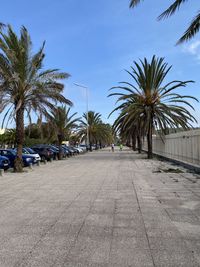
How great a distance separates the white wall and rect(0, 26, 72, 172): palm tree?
28.7ft

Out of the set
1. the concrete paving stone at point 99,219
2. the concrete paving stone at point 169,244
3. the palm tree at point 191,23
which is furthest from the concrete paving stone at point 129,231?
the palm tree at point 191,23

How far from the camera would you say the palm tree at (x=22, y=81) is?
62.6ft

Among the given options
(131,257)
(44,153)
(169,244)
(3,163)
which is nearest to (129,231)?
(169,244)

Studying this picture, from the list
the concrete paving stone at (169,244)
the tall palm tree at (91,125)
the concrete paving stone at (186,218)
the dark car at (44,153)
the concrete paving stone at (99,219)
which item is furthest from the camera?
the tall palm tree at (91,125)

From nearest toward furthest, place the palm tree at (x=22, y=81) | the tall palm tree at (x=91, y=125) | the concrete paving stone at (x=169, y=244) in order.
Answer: the concrete paving stone at (x=169, y=244) → the palm tree at (x=22, y=81) → the tall palm tree at (x=91, y=125)

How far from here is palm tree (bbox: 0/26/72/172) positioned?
19.1 meters

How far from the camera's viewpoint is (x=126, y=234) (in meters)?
6.12

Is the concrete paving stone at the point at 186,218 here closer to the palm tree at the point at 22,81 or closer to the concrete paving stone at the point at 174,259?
the concrete paving stone at the point at 174,259

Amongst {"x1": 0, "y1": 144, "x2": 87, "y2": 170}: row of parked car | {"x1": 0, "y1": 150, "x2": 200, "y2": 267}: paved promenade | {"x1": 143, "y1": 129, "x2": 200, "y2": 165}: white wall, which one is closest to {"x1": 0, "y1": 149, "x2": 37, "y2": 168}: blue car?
{"x1": 0, "y1": 144, "x2": 87, "y2": 170}: row of parked car

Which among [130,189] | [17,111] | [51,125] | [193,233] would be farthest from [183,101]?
[193,233]

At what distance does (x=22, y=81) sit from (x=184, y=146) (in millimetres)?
11591

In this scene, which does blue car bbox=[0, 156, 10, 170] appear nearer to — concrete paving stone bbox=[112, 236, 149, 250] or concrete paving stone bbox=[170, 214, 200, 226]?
concrete paving stone bbox=[170, 214, 200, 226]

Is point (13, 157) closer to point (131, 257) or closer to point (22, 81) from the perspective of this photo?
point (22, 81)

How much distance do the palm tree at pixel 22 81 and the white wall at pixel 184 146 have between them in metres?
8.74
